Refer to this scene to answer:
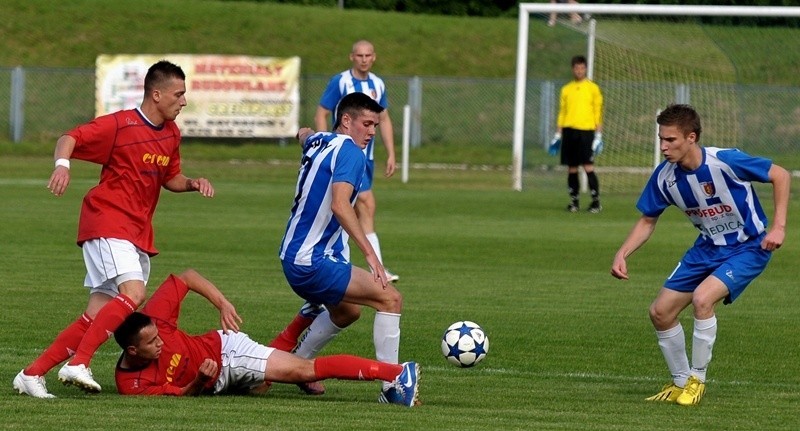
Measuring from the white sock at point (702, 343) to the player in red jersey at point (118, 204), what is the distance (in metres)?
2.86

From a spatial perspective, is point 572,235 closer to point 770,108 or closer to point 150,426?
point 150,426

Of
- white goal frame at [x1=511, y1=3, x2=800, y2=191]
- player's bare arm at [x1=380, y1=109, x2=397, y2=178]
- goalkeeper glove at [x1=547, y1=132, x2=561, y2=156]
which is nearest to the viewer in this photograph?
player's bare arm at [x1=380, y1=109, x2=397, y2=178]

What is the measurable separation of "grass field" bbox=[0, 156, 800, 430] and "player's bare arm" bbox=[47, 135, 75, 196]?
3.59 ft

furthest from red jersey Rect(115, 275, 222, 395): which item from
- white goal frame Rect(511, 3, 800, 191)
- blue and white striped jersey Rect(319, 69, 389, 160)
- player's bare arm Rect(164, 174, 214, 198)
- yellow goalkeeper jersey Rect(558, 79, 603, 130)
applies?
white goal frame Rect(511, 3, 800, 191)

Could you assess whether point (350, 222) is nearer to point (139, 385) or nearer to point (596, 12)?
point (139, 385)

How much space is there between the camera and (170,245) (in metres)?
15.9

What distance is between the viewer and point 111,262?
7.57 m

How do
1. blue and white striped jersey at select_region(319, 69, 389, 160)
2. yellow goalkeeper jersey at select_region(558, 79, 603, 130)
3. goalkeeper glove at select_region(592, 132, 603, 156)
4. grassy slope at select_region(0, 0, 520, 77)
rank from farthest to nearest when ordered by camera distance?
grassy slope at select_region(0, 0, 520, 77) → goalkeeper glove at select_region(592, 132, 603, 156) → yellow goalkeeper jersey at select_region(558, 79, 603, 130) → blue and white striped jersey at select_region(319, 69, 389, 160)

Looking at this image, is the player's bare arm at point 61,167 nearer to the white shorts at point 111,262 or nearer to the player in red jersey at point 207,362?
the white shorts at point 111,262

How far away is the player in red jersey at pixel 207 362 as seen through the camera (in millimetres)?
7270

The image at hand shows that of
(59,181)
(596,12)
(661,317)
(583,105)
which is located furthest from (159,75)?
(596,12)

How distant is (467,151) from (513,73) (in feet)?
28.3

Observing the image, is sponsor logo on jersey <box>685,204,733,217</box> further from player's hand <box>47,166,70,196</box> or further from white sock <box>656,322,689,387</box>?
player's hand <box>47,166,70,196</box>

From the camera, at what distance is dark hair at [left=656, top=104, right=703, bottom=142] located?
25.6 feet
